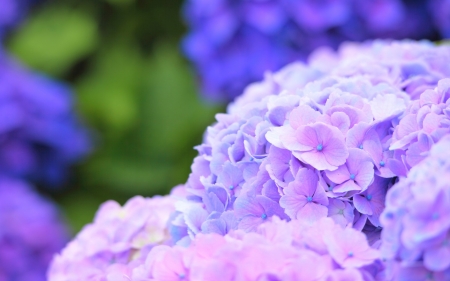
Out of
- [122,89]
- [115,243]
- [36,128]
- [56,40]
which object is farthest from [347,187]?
[56,40]

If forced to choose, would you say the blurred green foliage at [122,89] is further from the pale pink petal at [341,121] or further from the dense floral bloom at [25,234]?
the pale pink petal at [341,121]

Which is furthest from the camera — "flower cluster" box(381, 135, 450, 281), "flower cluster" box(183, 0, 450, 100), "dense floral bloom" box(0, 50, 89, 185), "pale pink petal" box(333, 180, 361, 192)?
"dense floral bloom" box(0, 50, 89, 185)

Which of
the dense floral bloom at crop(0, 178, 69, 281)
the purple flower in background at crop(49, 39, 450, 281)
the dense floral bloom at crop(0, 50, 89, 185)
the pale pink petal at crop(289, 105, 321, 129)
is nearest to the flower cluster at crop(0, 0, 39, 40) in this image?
the dense floral bloom at crop(0, 50, 89, 185)

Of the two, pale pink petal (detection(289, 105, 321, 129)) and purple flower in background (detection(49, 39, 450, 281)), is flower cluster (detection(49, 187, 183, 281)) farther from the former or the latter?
pale pink petal (detection(289, 105, 321, 129))

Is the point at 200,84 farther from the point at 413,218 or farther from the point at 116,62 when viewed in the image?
the point at 413,218

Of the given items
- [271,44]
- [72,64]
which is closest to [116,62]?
[72,64]
